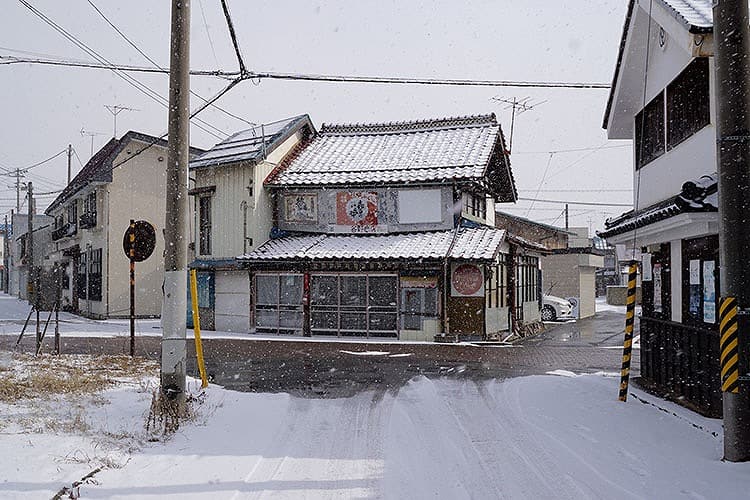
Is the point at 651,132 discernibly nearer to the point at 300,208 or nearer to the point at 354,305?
the point at 354,305

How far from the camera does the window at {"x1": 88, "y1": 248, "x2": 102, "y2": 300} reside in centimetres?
3105

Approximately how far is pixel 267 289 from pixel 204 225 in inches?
151

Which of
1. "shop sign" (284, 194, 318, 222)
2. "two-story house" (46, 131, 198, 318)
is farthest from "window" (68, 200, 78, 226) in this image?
"shop sign" (284, 194, 318, 222)

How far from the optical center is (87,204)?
1288 inches

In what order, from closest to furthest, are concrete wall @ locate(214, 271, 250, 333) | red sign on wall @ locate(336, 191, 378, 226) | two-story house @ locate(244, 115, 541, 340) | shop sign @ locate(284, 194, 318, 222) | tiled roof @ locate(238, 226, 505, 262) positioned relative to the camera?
tiled roof @ locate(238, 226, 505, 262) < two-story house @ locate(244, 115, 541, 340) < red sign on wall @ locate(336, 191, 378, 226) < concrete wall @ locate(214, 271, 250, 333) < shop sign @ locate(284, 194, 318, 222)

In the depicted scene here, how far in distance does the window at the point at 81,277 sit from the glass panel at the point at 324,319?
56.9 ft

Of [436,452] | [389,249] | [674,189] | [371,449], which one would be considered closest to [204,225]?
[389,249]

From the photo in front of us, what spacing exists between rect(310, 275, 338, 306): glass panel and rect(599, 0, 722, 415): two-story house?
11.3 metres

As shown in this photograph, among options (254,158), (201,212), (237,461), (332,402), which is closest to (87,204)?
(201,212)

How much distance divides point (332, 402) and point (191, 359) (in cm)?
675

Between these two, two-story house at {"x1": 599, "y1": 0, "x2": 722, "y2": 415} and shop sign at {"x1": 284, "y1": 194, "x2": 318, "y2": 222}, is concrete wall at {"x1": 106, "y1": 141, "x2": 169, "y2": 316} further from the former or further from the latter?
two-story house at {"x1": 599, "y1": 0, "x2": 722, "y2": 415}

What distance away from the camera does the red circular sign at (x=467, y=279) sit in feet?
66.8

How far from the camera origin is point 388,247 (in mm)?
21375

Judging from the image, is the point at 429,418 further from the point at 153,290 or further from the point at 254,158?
the point at 153,290
